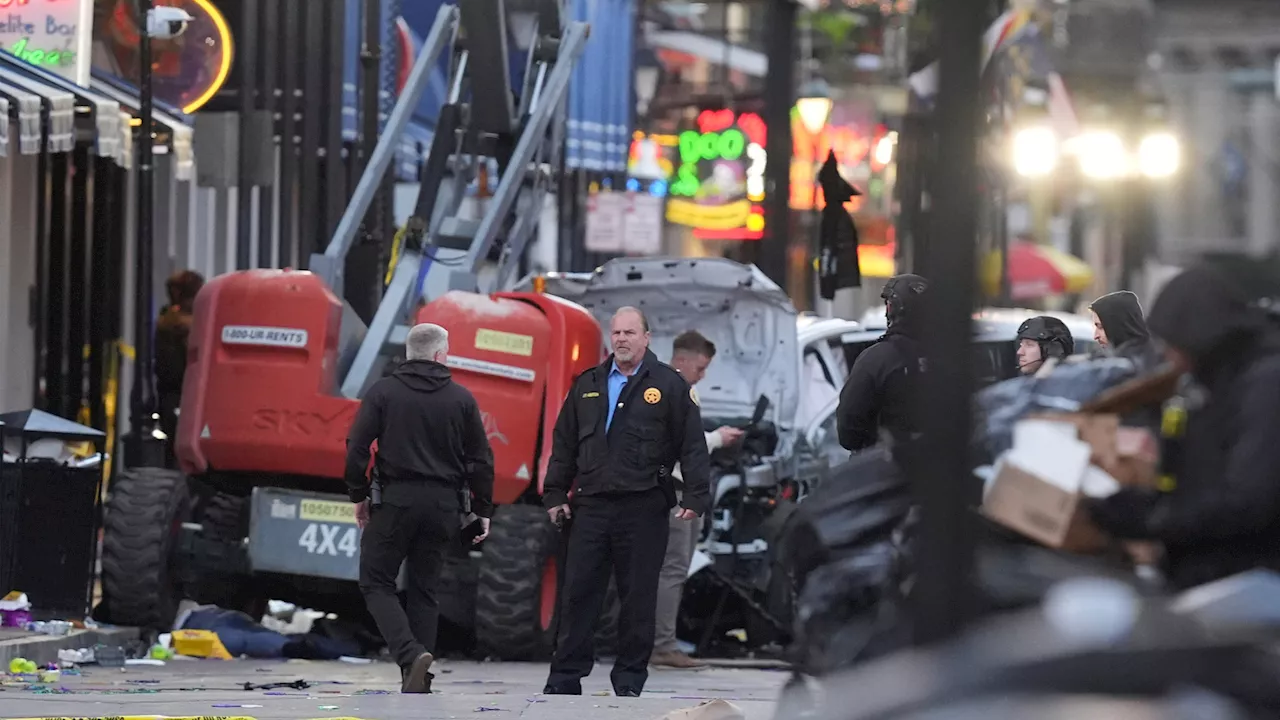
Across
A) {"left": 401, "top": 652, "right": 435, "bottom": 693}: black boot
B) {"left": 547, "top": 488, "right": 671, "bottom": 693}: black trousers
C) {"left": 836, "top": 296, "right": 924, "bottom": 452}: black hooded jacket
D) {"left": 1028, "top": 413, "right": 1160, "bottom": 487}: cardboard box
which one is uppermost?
{"left": 1028, "top": 413, "right": 1160, "bottom": 487}: cardboard box

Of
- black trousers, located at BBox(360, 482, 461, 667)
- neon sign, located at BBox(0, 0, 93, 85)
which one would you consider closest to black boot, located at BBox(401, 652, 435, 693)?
black trousers, located at BBox(360, 482, 461, 667)

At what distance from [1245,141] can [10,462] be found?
3333cm

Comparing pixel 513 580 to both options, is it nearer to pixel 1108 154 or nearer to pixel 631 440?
pixel 631 440

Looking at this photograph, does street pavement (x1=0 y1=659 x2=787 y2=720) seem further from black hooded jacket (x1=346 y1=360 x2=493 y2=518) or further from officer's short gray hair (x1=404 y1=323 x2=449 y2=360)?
officer's short gray hair (x1=404 y1=323 x2=449 y2=360)

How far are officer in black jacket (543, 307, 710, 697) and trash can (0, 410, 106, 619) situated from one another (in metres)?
3.49

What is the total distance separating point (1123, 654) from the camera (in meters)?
4.51

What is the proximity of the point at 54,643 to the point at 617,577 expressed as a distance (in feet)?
11.2

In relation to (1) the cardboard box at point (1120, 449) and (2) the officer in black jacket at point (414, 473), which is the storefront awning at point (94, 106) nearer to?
(2) the officer in black jacket at point (414, 473)

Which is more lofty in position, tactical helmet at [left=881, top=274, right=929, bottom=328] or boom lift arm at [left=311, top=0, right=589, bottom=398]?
boom lift arm at [left=311, top=0, right=589, bottom=398]

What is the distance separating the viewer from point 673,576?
1392 cm

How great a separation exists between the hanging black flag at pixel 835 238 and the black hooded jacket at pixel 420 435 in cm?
694

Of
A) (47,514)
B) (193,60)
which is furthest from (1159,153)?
(47,514)

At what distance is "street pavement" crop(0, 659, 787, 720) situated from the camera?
10216 millimetres

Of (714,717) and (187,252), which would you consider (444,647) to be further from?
(187,252)
